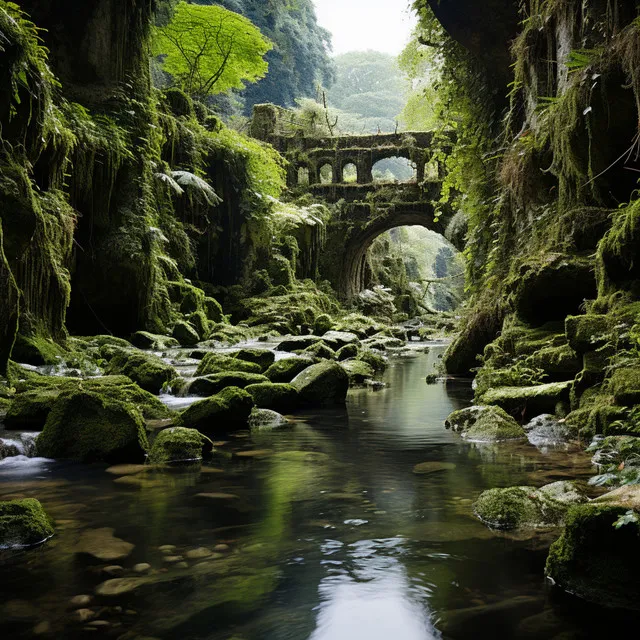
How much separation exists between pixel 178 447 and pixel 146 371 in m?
3.91

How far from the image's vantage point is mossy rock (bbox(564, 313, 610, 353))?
561 cm

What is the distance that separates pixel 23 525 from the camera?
3.24m

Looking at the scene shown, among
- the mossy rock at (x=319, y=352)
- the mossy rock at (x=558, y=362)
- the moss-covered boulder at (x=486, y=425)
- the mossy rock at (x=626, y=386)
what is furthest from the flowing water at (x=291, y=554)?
the mossy rock at (x=319, y=352)

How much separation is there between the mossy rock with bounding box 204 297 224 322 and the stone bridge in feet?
44.2

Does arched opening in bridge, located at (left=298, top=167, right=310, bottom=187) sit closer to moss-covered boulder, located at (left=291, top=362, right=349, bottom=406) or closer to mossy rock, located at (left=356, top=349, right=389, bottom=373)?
mossy rock, located at (left=356, top=349, right=389, bottom=373)

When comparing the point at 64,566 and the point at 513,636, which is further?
the point at 64,566

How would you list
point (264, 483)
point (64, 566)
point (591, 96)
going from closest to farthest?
point (64, 566)
point (264, 483)
point (591, 96)

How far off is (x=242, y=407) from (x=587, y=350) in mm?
3319

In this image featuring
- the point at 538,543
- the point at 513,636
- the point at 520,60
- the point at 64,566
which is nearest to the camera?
the point at 513,636

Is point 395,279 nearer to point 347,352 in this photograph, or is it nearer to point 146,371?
point 347,352

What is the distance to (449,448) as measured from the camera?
18.2 feet

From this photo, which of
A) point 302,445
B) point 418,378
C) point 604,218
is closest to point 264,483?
point 302,445

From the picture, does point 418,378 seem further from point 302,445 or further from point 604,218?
point 302,445

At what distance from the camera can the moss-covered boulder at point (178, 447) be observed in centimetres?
499
